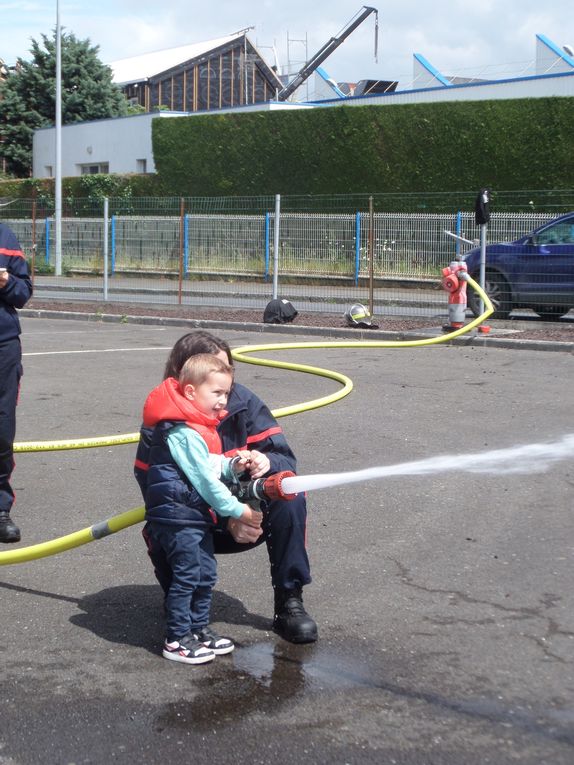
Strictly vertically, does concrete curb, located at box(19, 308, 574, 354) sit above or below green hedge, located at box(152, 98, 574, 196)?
below

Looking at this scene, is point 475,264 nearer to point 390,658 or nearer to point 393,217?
point 393,217

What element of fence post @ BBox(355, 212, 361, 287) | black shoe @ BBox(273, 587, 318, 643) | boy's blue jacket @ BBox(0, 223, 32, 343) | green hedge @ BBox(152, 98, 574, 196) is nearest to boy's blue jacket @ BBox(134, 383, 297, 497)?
black shoe @ BBox(273, 587, 318, 643)

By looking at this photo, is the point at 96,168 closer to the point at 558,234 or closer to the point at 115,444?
the point at 558,234

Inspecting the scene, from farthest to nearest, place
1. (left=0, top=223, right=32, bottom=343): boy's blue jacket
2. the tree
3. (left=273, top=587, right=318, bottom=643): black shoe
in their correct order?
the tree
(left=0, top=223, right=32, bottom=343): boy's blue jacket
(left=273, top=587, right=318, bottom=643): black shoe

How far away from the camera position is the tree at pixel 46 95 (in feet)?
171

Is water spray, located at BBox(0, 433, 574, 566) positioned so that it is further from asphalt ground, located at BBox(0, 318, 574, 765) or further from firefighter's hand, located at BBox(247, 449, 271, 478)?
asphalt ground, located at BBox(0, 318, 574, 765)

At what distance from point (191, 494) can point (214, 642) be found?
21.1 inches

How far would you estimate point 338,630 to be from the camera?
408 cm

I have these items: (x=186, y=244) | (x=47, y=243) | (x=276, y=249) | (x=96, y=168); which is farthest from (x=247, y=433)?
(x=96, y=168)

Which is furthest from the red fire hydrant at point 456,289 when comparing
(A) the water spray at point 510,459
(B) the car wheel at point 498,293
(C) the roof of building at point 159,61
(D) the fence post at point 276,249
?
(C) the roof of building at point 159,61

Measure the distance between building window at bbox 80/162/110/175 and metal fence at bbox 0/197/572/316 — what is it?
23.4m

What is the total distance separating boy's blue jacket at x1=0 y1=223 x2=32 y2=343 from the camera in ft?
17.7

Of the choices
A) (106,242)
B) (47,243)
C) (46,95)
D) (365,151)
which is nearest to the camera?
(106,242)

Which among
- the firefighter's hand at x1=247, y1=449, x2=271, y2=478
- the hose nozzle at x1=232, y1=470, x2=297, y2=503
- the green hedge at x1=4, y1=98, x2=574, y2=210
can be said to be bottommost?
the hose nozzle at x1=232, y1=470, x2=297, y2=503
